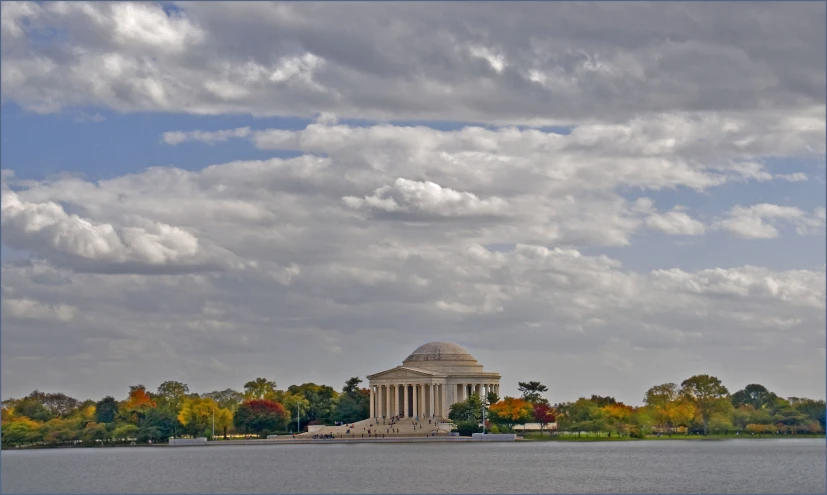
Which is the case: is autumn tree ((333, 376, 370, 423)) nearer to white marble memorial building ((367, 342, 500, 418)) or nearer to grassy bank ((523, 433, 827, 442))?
white marble memorial building ((367, 342, 500, 418))

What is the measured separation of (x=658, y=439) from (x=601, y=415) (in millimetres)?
7772

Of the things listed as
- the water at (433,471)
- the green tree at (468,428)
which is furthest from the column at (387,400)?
the water at (433,471)

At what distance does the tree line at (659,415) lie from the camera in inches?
6265

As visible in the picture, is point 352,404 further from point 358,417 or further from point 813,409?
point 813,409

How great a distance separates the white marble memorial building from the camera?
18662cm

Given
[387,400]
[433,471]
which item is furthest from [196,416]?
[433,471]

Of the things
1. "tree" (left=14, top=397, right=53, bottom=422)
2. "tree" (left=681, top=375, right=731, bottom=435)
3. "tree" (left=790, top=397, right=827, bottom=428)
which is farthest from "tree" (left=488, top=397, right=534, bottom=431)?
"tree" (left=14, top=397, right=53, bottom=422)

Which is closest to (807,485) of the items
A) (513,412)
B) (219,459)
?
(219,459)

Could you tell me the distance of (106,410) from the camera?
582ft

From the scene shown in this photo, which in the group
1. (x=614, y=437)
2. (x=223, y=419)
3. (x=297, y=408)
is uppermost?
(x=297, y=408)

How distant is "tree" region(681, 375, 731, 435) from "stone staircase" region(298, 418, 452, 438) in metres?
33.0

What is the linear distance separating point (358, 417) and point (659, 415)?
4295 cm

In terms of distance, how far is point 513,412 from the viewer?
157875 mm

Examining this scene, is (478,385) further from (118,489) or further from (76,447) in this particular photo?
(118,489)
